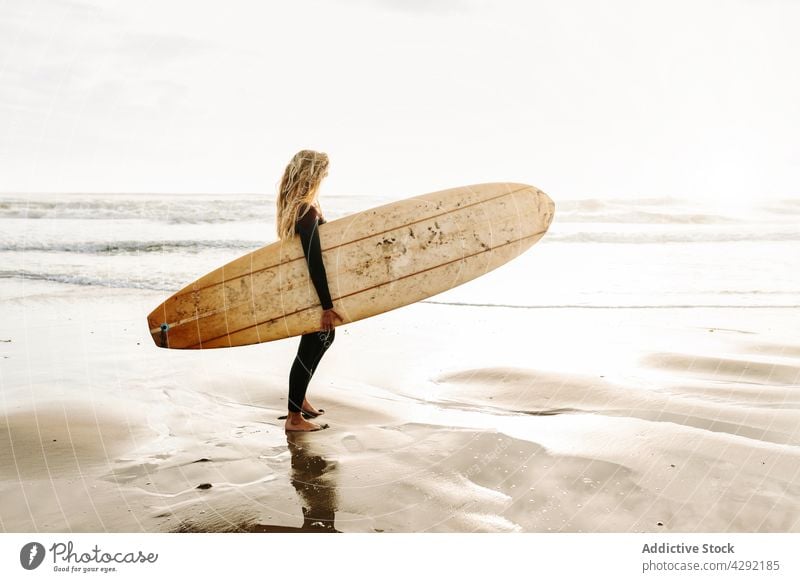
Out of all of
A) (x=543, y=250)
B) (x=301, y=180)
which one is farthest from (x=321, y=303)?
(x=543, y=250)

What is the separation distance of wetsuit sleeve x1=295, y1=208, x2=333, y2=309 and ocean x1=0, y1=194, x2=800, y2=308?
186cm

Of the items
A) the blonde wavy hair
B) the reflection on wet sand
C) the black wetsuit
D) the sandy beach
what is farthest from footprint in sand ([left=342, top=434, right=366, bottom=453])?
the blonde wavy hair

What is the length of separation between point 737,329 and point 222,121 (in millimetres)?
3278

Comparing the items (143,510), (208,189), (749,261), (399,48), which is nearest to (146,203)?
(208,189)

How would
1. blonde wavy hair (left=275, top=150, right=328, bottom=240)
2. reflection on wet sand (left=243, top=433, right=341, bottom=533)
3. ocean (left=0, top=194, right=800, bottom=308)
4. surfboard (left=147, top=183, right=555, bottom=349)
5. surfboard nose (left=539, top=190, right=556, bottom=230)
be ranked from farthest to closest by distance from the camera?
ocean (left=0, top=194, right=800, bottom=308) < surfboard nose (left=539, top=190, right=556, bottom=230) < surfboard (left=147, top=183, right=555, bottom=349) < blonde wavy hair (left=275, top=150, right=328, bottom=240) < reflection on wet sand (left=243, top=433, right=341, bottom=533)

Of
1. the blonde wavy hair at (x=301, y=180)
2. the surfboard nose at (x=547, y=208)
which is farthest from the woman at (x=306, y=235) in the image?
the surfboard nose at (x=547, y=208)

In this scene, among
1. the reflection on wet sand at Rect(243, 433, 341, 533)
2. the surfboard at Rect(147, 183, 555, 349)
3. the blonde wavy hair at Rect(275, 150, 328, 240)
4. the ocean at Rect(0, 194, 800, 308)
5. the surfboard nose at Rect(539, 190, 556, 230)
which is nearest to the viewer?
the reflection on wet sand at Rect(243, 433, 341, 533)

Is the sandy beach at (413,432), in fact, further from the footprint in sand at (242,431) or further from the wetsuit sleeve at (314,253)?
the wetsuit sleeve at (314,253)

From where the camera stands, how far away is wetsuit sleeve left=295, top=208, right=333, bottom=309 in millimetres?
2311

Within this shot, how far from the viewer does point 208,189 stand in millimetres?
3629

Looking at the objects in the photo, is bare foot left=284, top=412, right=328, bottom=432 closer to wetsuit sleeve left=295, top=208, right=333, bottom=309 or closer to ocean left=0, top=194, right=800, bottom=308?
wetsuit sleeve left=295, top=208, right=333, bottom=309

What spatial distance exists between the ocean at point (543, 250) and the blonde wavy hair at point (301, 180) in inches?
73.3

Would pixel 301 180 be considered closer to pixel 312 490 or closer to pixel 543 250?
pixel 312 490
